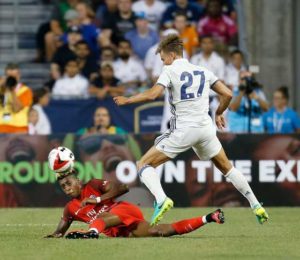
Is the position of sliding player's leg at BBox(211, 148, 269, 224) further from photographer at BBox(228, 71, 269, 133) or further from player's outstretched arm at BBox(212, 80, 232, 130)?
photographer at BBox(228, 71, 269, 133)

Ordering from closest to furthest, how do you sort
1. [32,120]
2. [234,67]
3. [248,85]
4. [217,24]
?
[248,85], [32,120], [234,67], [217,24]

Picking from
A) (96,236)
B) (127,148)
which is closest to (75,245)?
(96,236)

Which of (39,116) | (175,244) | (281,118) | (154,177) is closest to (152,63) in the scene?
(39,116)

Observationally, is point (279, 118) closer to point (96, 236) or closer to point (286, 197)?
point (286, 197)

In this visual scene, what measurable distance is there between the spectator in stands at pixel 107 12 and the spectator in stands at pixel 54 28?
0.55 m

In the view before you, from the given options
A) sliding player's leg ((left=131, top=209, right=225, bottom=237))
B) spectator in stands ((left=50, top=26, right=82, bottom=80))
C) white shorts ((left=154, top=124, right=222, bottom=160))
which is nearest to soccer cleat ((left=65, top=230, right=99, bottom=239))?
sliding player's leg ((left=131, top=209, right=225, bottom=237))

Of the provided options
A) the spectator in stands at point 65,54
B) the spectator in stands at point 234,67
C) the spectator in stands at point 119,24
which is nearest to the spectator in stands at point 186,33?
the spectator in stands at point 119,24

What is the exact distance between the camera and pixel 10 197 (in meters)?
18.1

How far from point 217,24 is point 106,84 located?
9.15 feet

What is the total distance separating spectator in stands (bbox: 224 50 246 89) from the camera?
20.8 m

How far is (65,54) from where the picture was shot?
22062 mm

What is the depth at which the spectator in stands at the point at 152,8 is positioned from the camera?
23188mm

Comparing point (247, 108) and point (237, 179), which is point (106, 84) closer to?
point (247, 108)

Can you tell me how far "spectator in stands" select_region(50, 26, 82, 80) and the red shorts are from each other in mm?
9370
